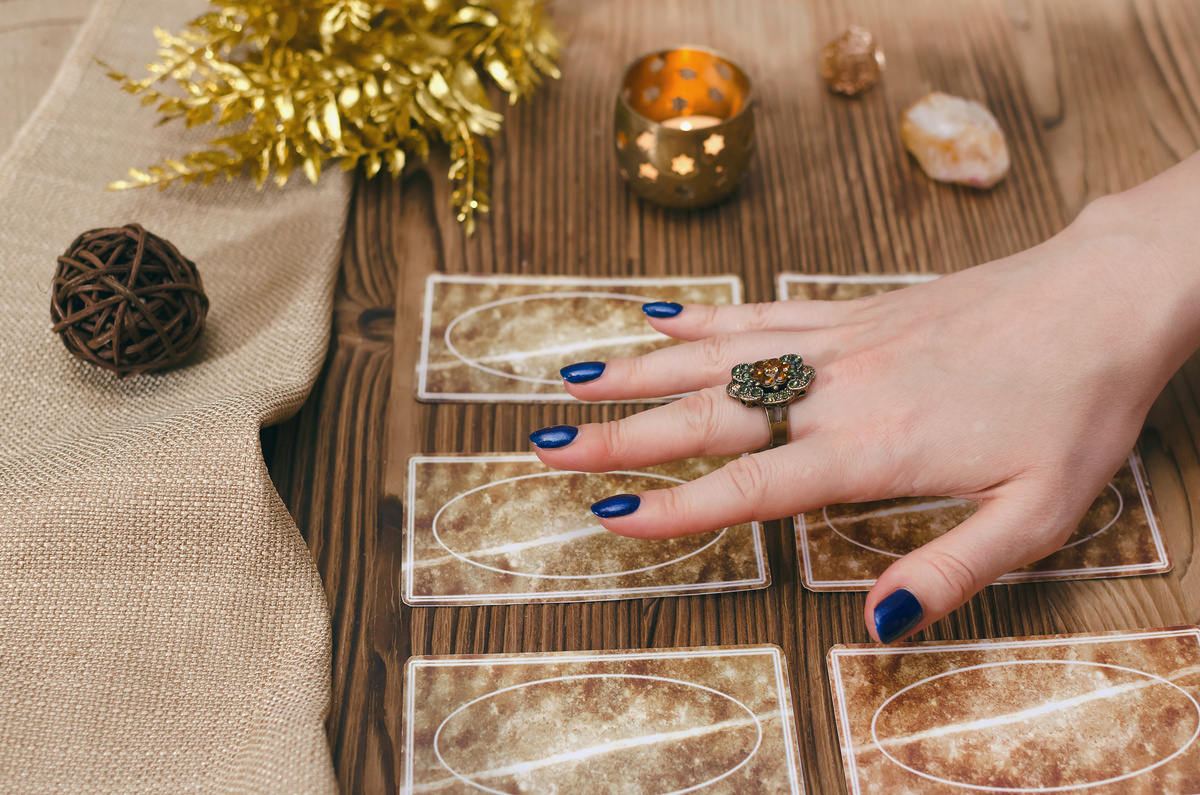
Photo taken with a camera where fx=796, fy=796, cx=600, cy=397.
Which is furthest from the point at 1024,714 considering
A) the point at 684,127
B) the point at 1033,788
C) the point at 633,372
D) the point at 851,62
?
the point at 851,62

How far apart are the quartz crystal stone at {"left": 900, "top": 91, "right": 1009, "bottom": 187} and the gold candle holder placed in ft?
0.87

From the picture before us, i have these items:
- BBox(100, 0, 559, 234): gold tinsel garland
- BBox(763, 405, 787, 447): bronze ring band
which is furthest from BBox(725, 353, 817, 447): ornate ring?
BBox(100, 0, 559, 234): gold tinsel garland

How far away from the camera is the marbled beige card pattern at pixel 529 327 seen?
0.91 m

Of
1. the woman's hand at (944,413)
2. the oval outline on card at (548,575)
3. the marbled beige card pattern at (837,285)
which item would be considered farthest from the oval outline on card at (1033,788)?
the marbled beige card pattern at (837,285)

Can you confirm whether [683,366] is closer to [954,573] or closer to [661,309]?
[661,309]

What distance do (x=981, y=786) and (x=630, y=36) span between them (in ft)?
3.61

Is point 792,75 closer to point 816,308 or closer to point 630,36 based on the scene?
point 630,36

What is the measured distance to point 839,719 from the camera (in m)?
0.73

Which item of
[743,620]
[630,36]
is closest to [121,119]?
[630,36]

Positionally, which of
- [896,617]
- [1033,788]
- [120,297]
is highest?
[120,297]

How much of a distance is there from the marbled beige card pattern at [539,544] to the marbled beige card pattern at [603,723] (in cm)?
6

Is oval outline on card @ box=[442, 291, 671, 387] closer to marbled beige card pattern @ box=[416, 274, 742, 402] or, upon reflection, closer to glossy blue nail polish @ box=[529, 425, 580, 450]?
marbled beige card pattern @ box=[416, 274, 742, 402]

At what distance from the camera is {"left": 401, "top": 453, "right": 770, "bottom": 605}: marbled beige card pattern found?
0.79m

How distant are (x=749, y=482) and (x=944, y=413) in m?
0.20
